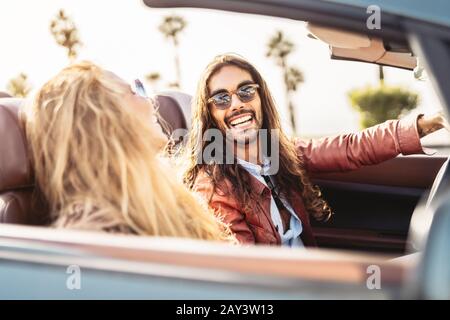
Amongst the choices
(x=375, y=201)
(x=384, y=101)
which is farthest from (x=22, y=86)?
(x=384, y=101)

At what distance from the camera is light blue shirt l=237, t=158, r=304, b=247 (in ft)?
8.28

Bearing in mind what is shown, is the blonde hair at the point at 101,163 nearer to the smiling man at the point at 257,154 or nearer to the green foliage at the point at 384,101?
the smiling man at the point at 257,154

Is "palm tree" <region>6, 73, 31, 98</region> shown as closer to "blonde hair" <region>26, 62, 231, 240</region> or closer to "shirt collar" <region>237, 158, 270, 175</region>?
"blonde hair" <region>26, 62, 231, 240</region>

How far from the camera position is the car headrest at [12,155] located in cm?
205

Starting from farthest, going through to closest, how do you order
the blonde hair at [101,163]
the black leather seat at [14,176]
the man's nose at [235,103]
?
the man's nose at [235,103] → the black leather seat at [14,176] → the blonde hair at [101,163]

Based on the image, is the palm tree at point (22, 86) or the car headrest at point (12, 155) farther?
the palm tree at point (22, 86)

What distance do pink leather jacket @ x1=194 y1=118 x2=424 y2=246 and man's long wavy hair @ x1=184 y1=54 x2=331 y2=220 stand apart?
0.12ft

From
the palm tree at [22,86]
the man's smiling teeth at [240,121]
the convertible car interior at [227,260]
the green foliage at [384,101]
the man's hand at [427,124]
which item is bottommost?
the convertible car interior at [227,260]

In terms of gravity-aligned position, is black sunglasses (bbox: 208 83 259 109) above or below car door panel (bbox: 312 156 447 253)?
above

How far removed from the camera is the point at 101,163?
172 cm

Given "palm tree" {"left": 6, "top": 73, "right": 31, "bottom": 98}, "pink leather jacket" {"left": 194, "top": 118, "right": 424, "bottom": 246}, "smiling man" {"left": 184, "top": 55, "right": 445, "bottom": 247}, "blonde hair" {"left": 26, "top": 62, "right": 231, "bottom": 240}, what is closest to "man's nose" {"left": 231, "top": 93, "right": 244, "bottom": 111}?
"smiling man" {"left": 184, "top": 55, "right": 445, "bottom": 247}

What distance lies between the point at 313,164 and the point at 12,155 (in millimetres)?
1375

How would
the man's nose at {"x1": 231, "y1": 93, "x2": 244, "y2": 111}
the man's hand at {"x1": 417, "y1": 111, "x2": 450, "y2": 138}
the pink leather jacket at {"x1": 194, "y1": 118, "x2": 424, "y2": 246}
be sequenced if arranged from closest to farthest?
the man's hand at {"x1": 417, "y1": 111, "x2": 450, "y2": 138} < the pink leather jacket at {"x1": 194, "y1": 118, "x2": 424, "y2": 246} < the man's nose at {"x1": 231, "y1": 93, "x2": 244, "y2": 111}

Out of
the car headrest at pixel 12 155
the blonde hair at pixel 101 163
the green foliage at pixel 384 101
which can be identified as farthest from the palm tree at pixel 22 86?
the green foliage at pixel 384 101
